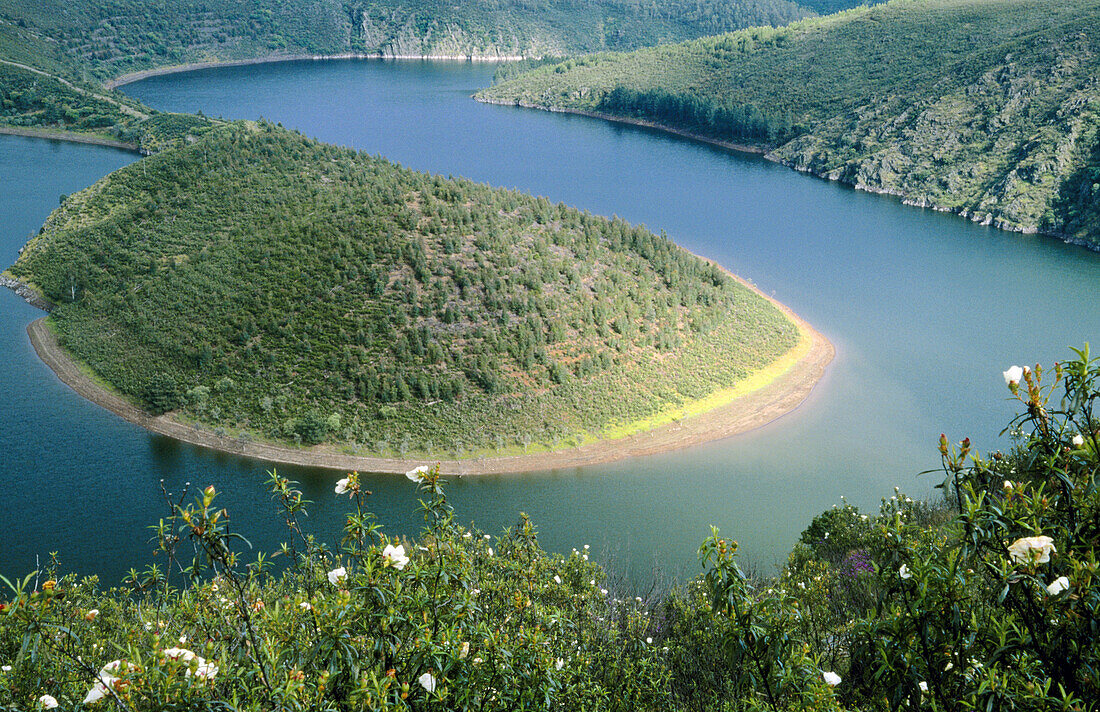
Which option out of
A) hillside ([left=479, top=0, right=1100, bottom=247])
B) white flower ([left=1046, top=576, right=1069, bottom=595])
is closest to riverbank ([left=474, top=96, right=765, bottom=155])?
hillside ([left=479, top=0, right=1100, bottom=247])

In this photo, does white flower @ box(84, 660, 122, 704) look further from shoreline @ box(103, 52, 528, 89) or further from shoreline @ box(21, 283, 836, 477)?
shoreline @ box(103, 52, 528, 89)

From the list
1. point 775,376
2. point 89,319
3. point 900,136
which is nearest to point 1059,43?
point 900,136

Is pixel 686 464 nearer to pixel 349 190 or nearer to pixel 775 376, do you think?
pixel 775 376

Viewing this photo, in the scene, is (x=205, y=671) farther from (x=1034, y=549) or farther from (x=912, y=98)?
(x=912, y=98)

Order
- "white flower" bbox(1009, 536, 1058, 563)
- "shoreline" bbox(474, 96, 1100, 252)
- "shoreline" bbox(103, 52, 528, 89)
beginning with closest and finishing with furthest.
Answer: "white flower" bbox(1009, 536, 1058, 563) → "shoreline" bbox(474, 96, 1100, 252) → "shoreline" bbox(103, 52, 528, 89)

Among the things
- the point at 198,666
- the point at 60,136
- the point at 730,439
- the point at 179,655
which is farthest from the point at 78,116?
the point at 198,666

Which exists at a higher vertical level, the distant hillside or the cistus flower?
the distant hillside

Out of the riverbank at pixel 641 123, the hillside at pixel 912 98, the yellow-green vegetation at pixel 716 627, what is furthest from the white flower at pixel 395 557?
the riverbank at pixel 641 123
